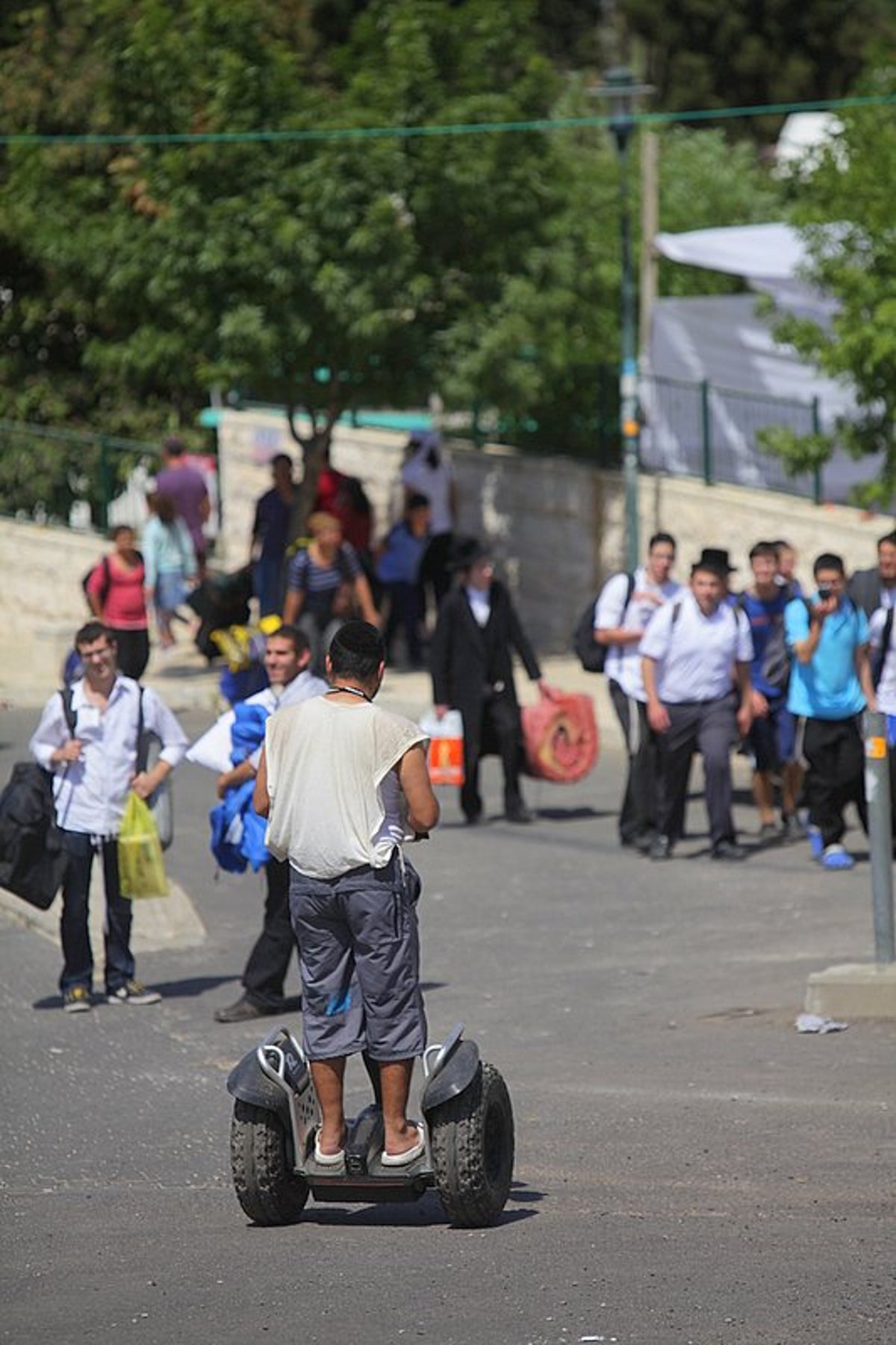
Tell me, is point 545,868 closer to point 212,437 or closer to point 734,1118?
point 734,1118

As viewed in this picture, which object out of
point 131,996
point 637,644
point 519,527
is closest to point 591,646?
point 637,644

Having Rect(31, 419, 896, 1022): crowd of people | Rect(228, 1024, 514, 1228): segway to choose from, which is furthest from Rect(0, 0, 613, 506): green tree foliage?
Rect(228, 1024, 514, 1228): segway

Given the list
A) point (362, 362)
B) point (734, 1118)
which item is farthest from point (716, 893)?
point (362, 362)

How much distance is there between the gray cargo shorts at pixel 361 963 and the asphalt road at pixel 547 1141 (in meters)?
0.54

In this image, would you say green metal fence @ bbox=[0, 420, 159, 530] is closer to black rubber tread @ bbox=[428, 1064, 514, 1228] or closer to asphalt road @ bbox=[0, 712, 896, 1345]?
asphalt road @ bbox=[0, 712, 896, 1345]

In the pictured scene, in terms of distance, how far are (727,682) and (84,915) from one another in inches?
178

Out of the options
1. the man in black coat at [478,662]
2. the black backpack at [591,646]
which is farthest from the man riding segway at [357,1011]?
the man in black coat at [478,662]

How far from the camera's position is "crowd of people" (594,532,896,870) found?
1395 cm

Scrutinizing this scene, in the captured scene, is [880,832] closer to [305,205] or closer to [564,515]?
[305,205]

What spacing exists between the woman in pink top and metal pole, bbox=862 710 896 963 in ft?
26.3

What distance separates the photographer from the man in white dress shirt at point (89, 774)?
1089 cm

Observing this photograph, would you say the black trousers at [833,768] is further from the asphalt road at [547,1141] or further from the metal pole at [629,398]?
the metal pole at [629,398]

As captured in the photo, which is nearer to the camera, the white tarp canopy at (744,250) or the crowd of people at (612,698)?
the crowd of people at (612,698)

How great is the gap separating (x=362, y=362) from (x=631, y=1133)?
47.6 feet
